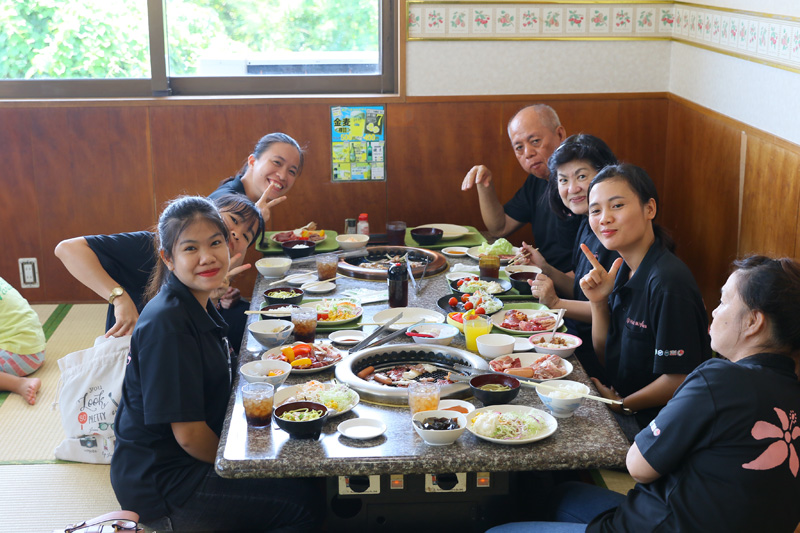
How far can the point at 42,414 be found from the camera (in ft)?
11.3

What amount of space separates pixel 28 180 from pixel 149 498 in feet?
9.89

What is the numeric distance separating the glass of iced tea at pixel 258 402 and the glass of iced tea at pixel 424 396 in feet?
1.22

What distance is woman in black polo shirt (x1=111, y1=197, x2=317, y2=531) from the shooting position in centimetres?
215

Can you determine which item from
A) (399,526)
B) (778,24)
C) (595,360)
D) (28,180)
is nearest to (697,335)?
(595,360)

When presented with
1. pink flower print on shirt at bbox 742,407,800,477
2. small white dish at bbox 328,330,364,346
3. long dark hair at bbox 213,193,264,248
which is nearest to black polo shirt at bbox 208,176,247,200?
long dark hair at bbox 213,193,264,248

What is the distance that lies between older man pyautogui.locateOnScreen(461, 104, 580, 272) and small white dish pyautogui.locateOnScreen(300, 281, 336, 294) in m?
1.13

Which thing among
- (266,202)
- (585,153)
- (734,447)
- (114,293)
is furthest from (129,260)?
(734,447)

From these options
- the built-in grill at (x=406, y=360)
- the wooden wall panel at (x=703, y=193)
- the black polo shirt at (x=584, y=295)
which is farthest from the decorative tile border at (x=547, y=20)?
the built-in grill at (x=406, y=360)

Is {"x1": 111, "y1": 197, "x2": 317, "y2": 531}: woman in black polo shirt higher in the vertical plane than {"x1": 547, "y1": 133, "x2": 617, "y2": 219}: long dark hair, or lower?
lower

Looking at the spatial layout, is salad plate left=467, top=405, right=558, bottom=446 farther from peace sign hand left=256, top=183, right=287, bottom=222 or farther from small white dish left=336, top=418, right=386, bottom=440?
peace sign hand left=256, top=183, right=287, bottom=222

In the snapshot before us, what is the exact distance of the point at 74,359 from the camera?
2832 mm

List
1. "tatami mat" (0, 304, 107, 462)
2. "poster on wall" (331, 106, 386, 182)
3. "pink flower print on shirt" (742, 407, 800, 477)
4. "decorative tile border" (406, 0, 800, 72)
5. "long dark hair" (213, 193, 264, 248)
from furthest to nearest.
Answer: "poster on wall" (331, 106, 386, 182)
"decorative tile border" (406, 0, 800, 72)
"tatami mat" (0, 304, 107, 462)
"long dark hair" (213, 193, 264, 248)
"pink flower print on shirt" (742, 407, 800, 477)

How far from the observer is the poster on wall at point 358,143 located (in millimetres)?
4605

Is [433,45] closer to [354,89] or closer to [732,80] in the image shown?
[354,89]
